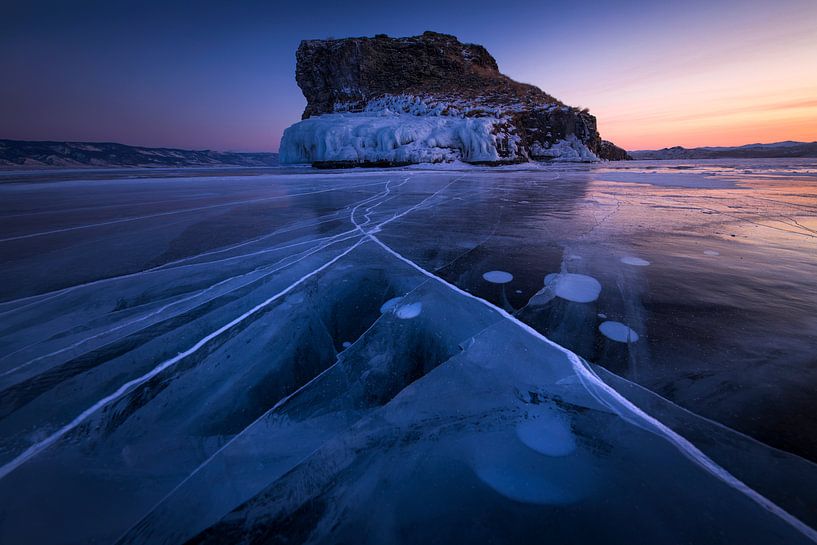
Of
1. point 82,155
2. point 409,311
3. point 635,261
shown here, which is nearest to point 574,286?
point 635,261

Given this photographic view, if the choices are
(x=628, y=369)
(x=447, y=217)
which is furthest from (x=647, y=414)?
(x=447, y=217)

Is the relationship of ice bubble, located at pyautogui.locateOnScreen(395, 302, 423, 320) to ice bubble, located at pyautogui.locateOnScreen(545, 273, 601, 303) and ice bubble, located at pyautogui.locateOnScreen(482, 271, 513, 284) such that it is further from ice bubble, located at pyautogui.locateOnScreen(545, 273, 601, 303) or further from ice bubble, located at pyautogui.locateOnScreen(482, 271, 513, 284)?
ice bubble, located at pyautogui.locateOnScreen(545, 273, 601, 303)

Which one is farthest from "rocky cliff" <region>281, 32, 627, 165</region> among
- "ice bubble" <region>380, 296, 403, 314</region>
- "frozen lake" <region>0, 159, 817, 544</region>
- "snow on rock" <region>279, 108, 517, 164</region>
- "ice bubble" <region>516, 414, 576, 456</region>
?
"ice bubble" <region>516, 414, 576, 456</region>

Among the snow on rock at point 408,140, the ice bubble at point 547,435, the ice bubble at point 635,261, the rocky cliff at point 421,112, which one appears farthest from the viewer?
the rocky cliff at point 421,112

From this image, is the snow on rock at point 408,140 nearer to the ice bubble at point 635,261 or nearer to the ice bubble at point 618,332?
the ice bubble at point 635,261

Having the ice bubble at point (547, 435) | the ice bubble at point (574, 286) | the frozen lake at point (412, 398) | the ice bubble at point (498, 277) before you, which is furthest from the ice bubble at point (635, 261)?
the ice bubble at point (547, 435)

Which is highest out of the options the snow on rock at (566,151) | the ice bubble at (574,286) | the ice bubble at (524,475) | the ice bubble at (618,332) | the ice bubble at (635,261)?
the snow on rock at (566,151)

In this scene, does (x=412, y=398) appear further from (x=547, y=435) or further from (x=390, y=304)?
(x=390, y=304)
